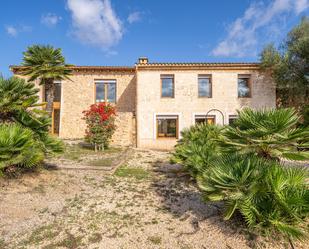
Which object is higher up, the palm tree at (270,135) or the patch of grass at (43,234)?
the palm tree at (270,135)

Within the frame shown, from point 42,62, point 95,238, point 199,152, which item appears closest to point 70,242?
point 95,238

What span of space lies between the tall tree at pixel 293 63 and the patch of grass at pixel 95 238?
49.3ft

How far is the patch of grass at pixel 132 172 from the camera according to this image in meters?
8.26

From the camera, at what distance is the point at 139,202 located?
18.9 ft

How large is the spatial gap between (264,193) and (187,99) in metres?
13.1

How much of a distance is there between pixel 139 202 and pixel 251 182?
3061 millimetres

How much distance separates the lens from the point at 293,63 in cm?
1477

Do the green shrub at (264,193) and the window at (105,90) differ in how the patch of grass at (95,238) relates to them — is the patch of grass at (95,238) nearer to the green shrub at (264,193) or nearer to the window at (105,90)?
the green shrub at (264,193)

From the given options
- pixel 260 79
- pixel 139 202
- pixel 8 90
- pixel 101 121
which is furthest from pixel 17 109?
pixel 260 79

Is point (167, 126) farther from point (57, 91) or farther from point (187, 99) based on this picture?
point (57, 91)

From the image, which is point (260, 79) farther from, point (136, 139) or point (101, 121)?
point (101, 121)

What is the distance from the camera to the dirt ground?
3.84 m

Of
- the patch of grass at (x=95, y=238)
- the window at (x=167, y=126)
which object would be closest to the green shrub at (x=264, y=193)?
the patch of grass at (x=95, y=238)

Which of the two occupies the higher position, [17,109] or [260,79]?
[260,79]
